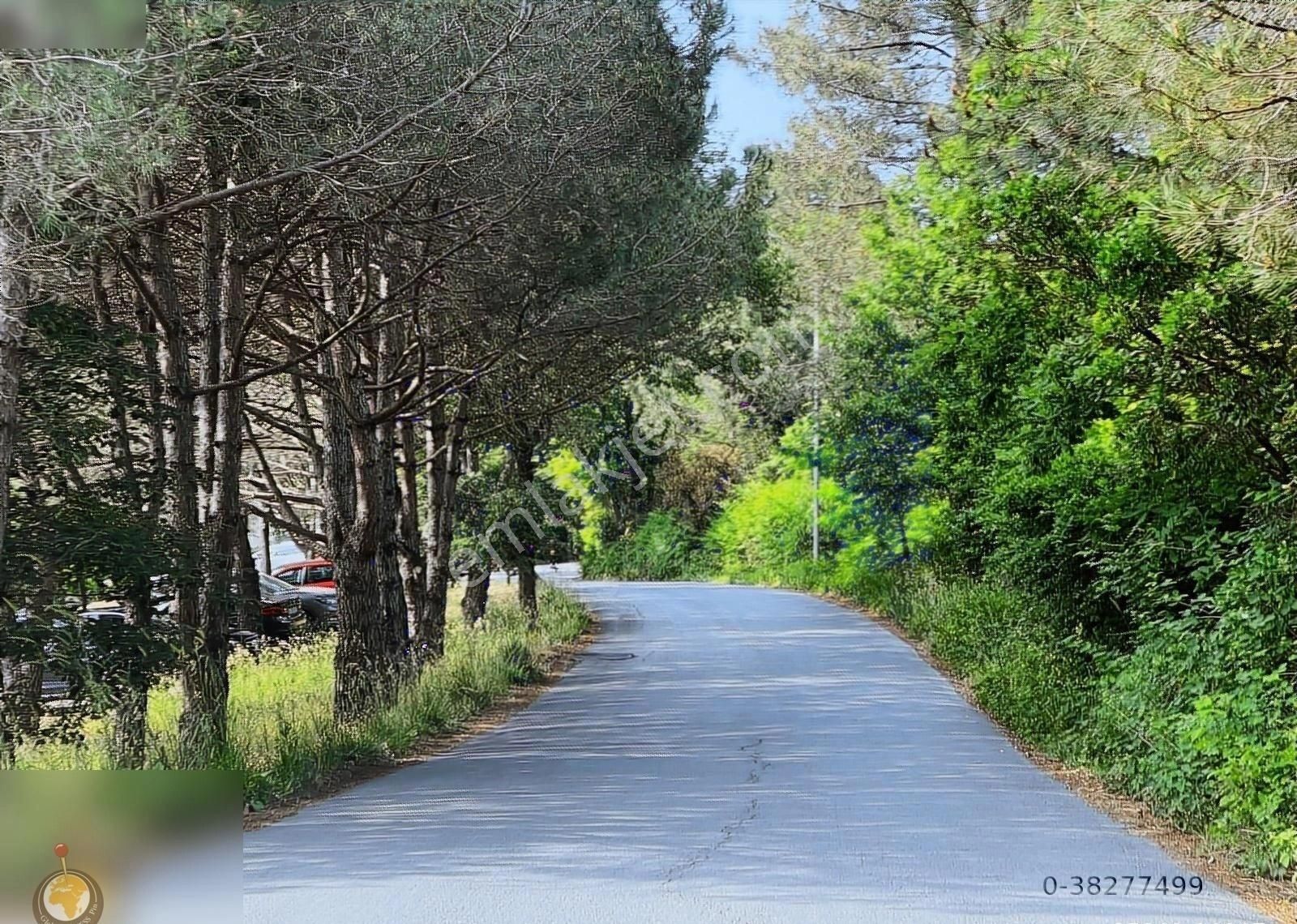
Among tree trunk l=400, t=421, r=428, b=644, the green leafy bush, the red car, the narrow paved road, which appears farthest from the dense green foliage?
the green leafy bush

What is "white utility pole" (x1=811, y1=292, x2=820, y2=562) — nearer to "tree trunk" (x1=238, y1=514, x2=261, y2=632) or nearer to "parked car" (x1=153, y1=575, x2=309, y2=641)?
"parked car" (x1=153, y1=575, x2=309, y2=641)

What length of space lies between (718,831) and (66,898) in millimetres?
4700

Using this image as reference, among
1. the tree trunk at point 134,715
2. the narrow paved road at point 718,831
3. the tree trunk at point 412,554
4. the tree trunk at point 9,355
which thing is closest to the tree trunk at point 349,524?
the narrow paved road at point 718,831

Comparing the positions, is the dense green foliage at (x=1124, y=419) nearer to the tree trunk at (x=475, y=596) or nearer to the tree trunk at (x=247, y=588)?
the tree trunk at (x=247, y=588)

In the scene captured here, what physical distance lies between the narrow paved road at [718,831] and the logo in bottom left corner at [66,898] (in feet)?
5.33

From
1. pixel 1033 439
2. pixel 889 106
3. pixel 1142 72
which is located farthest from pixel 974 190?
pixel 889 106

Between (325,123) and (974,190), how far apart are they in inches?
251

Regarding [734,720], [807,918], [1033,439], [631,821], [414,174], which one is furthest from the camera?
[734,720]

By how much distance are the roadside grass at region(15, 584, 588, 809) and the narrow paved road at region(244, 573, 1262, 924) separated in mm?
552

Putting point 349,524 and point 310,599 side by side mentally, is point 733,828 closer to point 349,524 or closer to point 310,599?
point 349,524

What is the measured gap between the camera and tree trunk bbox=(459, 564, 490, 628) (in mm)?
24656

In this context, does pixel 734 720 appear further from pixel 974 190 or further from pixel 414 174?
pixel 414 174

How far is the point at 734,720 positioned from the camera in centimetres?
1440

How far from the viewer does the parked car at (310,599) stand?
25.3 m
